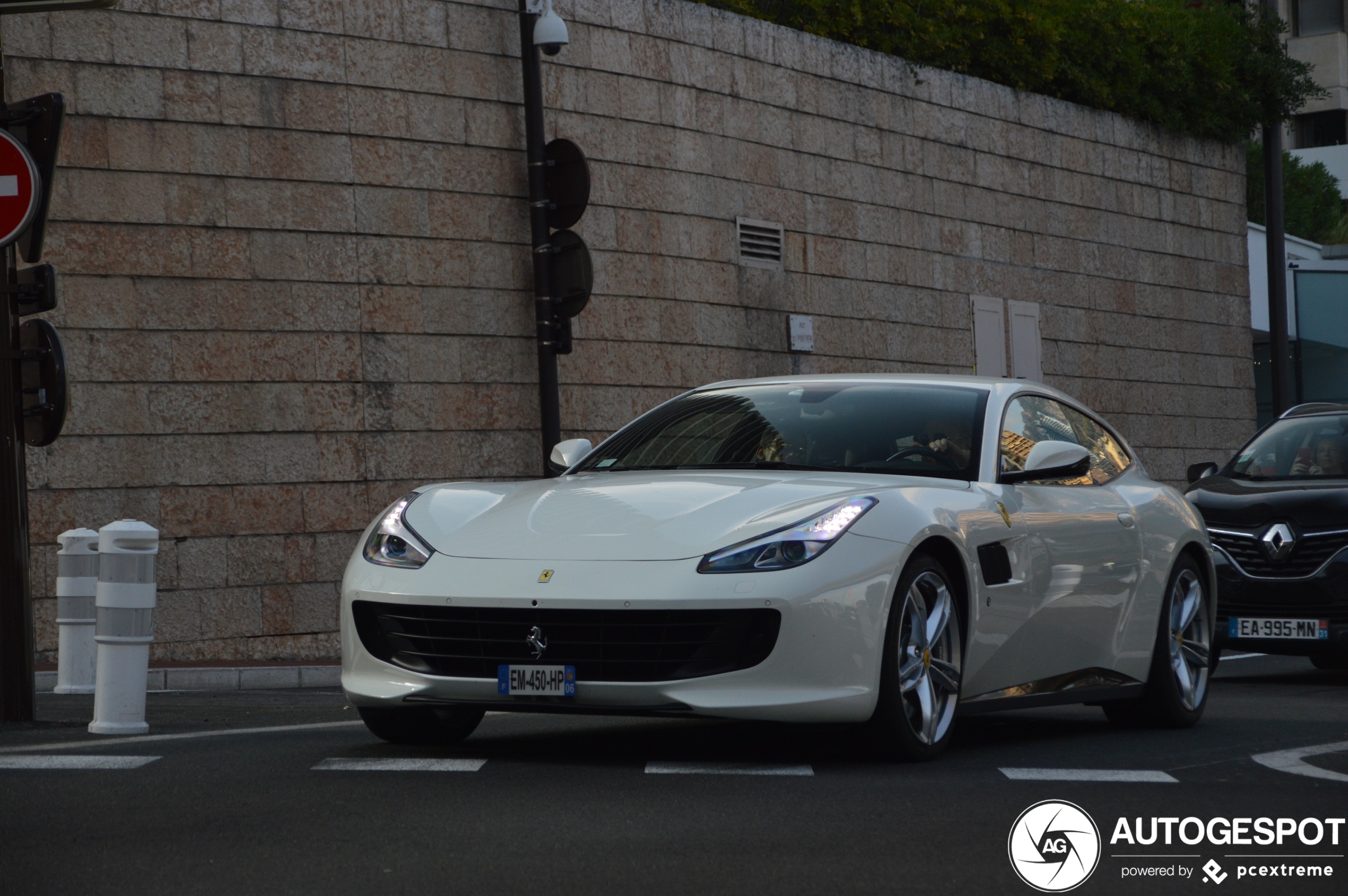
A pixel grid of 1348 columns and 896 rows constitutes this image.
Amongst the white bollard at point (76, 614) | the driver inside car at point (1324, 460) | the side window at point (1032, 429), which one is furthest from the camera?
the driver inside car at point (1324, 460)

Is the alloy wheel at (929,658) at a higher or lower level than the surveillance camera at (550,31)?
lower

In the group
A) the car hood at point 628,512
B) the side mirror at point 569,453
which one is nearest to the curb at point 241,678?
the side mirror at point 569,453

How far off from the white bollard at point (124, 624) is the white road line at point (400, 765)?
5.72 ft

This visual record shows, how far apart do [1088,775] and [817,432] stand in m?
1.77

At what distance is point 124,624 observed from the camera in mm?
7922

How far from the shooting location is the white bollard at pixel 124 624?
25.6 ft

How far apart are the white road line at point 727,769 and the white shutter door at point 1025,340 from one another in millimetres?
14804

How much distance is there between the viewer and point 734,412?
7711mm

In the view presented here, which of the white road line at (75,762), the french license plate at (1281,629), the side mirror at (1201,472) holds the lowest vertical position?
the french license plate at (1281,629)

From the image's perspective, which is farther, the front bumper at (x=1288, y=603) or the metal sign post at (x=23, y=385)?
the front bumper at (x=1288, y=603)

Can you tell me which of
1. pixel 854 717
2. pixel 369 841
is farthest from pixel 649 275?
pixel 369 841

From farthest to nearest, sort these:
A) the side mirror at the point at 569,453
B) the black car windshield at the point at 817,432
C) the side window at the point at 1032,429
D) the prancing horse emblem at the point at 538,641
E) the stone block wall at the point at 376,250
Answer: the stone block wall at the point at 376,250
the side mirror at the point at 569,453
the side window at the point at 1032,429
the black car windshield at the point at 817,432
the prancing horse emblem at the point at 538,641

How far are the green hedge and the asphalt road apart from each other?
41.7 feet

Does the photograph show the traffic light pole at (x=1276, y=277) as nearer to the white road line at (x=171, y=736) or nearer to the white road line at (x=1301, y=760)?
the white road line at (x=1301, y=760)
